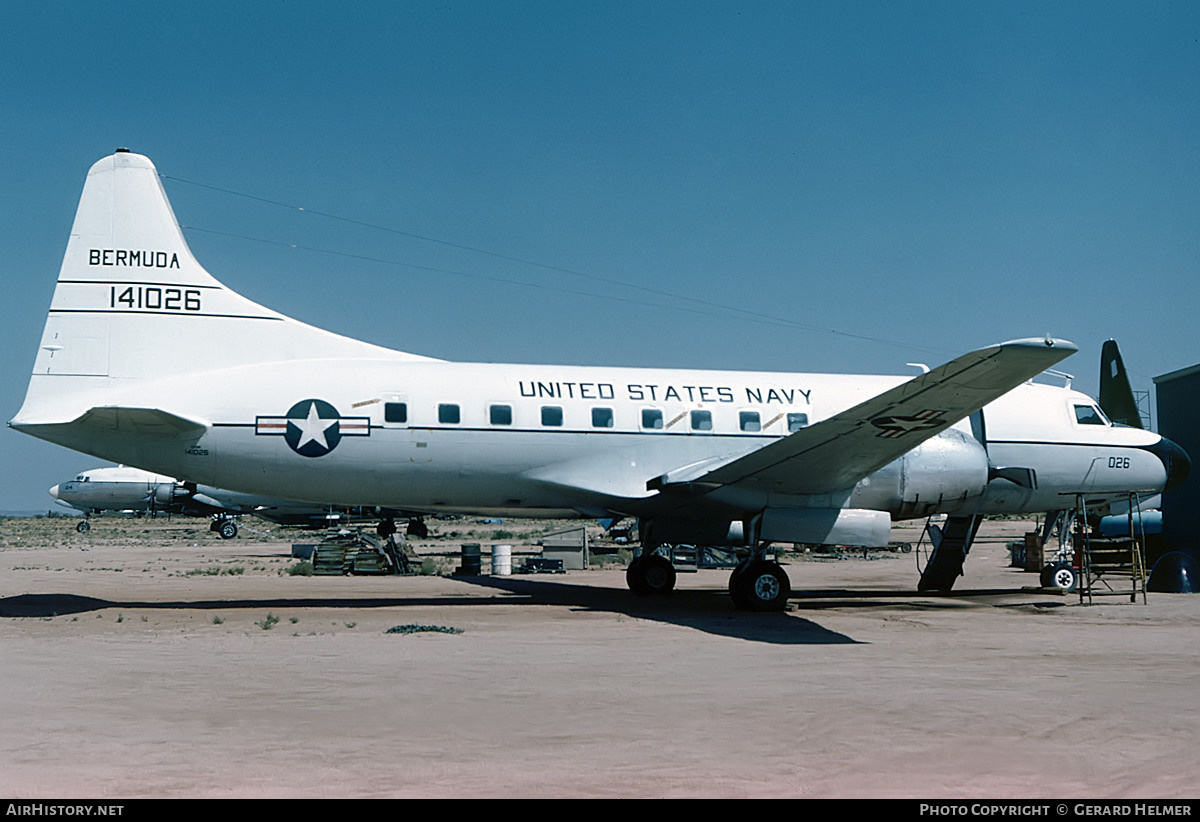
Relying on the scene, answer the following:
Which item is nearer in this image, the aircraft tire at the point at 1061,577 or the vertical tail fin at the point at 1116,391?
the aircraft tire at the point at 1061,577

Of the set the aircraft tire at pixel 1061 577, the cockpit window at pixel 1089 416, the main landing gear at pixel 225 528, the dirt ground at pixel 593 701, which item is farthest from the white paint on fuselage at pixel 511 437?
the main landing gear at pixel 225 528

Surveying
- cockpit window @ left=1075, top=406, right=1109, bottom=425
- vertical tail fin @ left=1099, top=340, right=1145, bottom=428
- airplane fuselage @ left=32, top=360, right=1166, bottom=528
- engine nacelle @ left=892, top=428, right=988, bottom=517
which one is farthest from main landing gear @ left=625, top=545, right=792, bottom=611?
vertical tail fin @ left=1099, top=340, right=1145, bottom=428

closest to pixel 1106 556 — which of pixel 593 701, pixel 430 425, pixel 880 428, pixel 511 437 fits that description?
pixel 880 428

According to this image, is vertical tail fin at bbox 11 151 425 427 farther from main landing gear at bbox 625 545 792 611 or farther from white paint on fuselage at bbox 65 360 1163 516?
main landing gear at bbox 625 545 792 611

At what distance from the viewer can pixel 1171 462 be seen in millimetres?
19672

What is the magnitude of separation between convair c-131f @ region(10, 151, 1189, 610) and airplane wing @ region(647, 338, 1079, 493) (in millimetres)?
50

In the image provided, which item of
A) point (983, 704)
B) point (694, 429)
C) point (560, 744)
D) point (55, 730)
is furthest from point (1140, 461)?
point (55, 730)

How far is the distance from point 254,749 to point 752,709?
3.80 m

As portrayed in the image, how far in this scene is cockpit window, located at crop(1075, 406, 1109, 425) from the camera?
19.3 m

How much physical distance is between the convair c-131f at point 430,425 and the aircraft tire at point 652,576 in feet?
3.36

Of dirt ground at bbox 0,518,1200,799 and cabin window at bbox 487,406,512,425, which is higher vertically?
cabin window at bbox 487,406,512,425

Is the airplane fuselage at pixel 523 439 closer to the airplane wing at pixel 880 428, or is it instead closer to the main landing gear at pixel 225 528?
the airplane wing at pixel 880 428

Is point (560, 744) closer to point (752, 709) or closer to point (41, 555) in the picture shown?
point (752, 709)

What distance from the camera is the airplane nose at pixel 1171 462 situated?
64.2 feet
